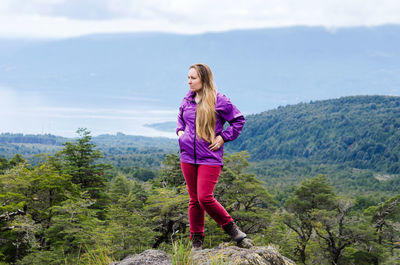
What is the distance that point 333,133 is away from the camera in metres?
151

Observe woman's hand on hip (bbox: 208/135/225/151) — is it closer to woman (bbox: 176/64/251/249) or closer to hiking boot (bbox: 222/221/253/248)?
woman (bbox: 176/64/251/249)

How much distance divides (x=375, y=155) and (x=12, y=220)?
129 m

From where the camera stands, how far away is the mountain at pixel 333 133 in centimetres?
12544

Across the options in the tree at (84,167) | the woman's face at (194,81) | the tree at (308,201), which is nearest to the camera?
the woman's face at (194,81)

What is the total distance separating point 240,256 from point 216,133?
1302 mm

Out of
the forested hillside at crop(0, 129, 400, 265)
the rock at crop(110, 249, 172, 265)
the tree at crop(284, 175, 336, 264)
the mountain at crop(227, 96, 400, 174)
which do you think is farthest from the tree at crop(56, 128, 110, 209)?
the mountain at crop(227, 96, 400, 174)

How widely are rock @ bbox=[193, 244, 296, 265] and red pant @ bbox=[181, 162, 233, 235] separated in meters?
0.34

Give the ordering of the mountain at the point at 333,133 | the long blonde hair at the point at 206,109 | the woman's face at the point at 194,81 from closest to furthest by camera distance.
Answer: the long blonde hair at the point at 206,109 → the woman's face at the point at 194,81 → the mountain at the point at 333,133

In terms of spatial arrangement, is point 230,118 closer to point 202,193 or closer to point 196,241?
point 202,193

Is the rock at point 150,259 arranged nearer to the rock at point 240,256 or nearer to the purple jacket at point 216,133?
the rock at point 240,256

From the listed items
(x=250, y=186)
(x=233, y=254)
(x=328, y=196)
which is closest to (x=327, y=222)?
(x=328, y=196)

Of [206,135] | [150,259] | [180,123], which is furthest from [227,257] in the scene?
[180,123]

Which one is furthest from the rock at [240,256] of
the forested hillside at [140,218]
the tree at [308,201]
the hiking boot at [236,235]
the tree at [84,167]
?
the tree at [308,201]

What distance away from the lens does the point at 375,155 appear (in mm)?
122750
